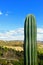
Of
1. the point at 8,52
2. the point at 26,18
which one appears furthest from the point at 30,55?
the point at 8,52

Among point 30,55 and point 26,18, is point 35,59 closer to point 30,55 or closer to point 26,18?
point 30,55

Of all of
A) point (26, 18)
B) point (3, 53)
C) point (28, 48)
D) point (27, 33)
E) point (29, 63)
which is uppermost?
point (3, 53)

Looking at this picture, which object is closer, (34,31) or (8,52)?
(34,31)

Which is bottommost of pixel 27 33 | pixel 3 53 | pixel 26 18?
pixel 27 33

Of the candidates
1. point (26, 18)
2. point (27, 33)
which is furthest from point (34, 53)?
point (26, 18)

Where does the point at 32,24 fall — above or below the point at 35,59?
above

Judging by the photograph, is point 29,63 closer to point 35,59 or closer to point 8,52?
point 35,59
